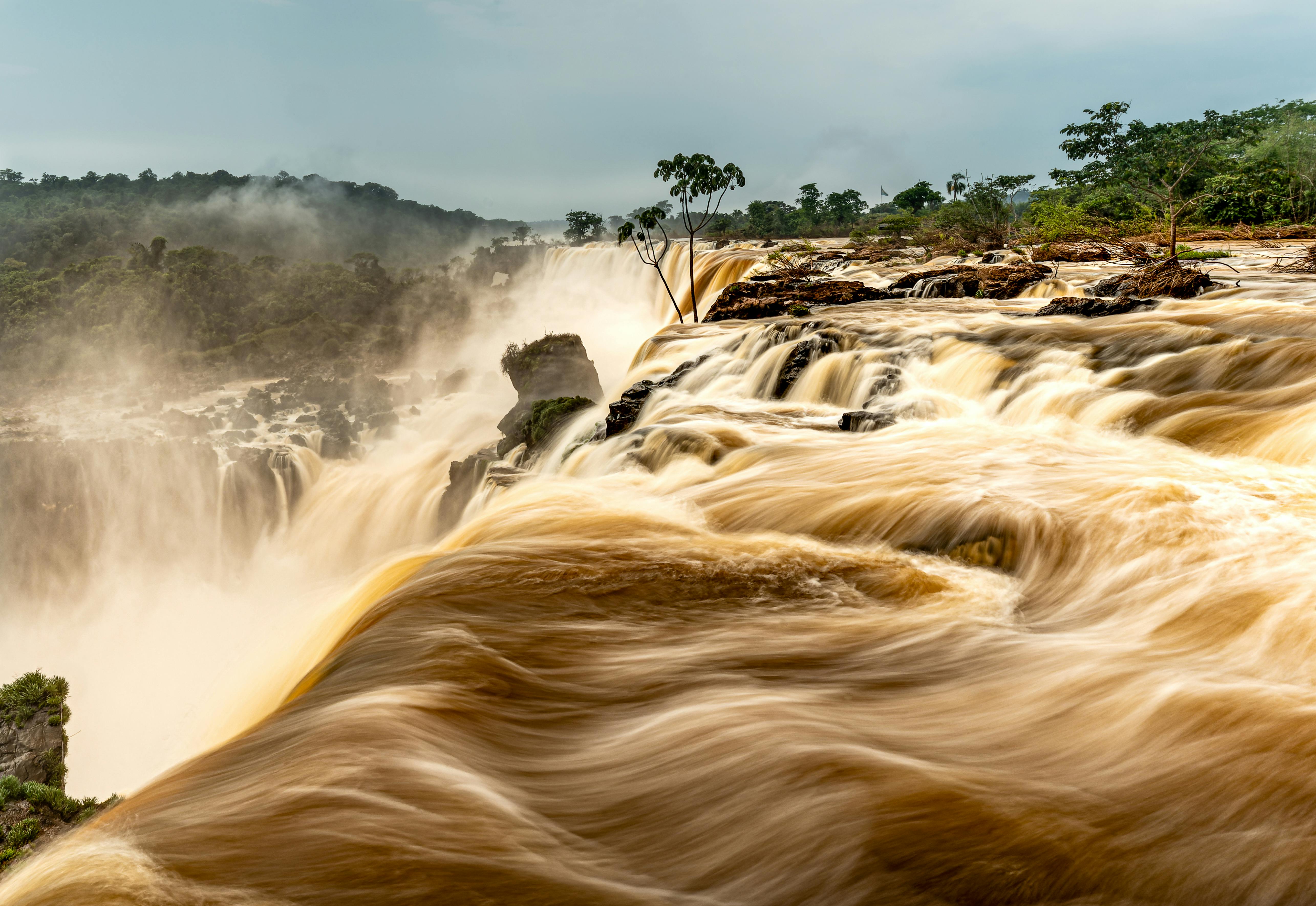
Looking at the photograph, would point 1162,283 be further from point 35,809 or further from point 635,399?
point 35,809

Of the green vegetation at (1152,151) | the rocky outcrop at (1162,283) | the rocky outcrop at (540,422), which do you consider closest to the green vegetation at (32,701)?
the rocky outcrop at (540,422)

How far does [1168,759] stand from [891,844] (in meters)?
1.36

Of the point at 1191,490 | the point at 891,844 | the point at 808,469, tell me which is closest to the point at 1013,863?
the point at 891,844

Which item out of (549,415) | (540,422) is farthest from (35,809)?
(549,415)

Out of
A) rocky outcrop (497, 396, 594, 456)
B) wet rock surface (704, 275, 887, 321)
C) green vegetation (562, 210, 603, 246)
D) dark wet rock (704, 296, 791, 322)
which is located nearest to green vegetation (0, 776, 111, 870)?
rocky outcrop (497, 396, 594, 456)

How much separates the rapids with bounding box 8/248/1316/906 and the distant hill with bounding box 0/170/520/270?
6025cm

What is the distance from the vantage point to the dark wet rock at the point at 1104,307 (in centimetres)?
1230

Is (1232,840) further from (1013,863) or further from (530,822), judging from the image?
(530,822)

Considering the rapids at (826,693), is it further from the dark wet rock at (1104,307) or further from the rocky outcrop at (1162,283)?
the rocky outcrop at (1162,283)

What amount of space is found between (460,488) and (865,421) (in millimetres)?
7791

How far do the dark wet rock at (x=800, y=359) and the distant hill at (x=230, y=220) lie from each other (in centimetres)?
5534

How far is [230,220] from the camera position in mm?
70125

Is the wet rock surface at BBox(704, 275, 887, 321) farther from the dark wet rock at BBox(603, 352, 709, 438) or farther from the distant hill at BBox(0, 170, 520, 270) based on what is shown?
the distant hill at BBox(0, 170, 520, 270)

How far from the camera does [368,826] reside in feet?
8.18
